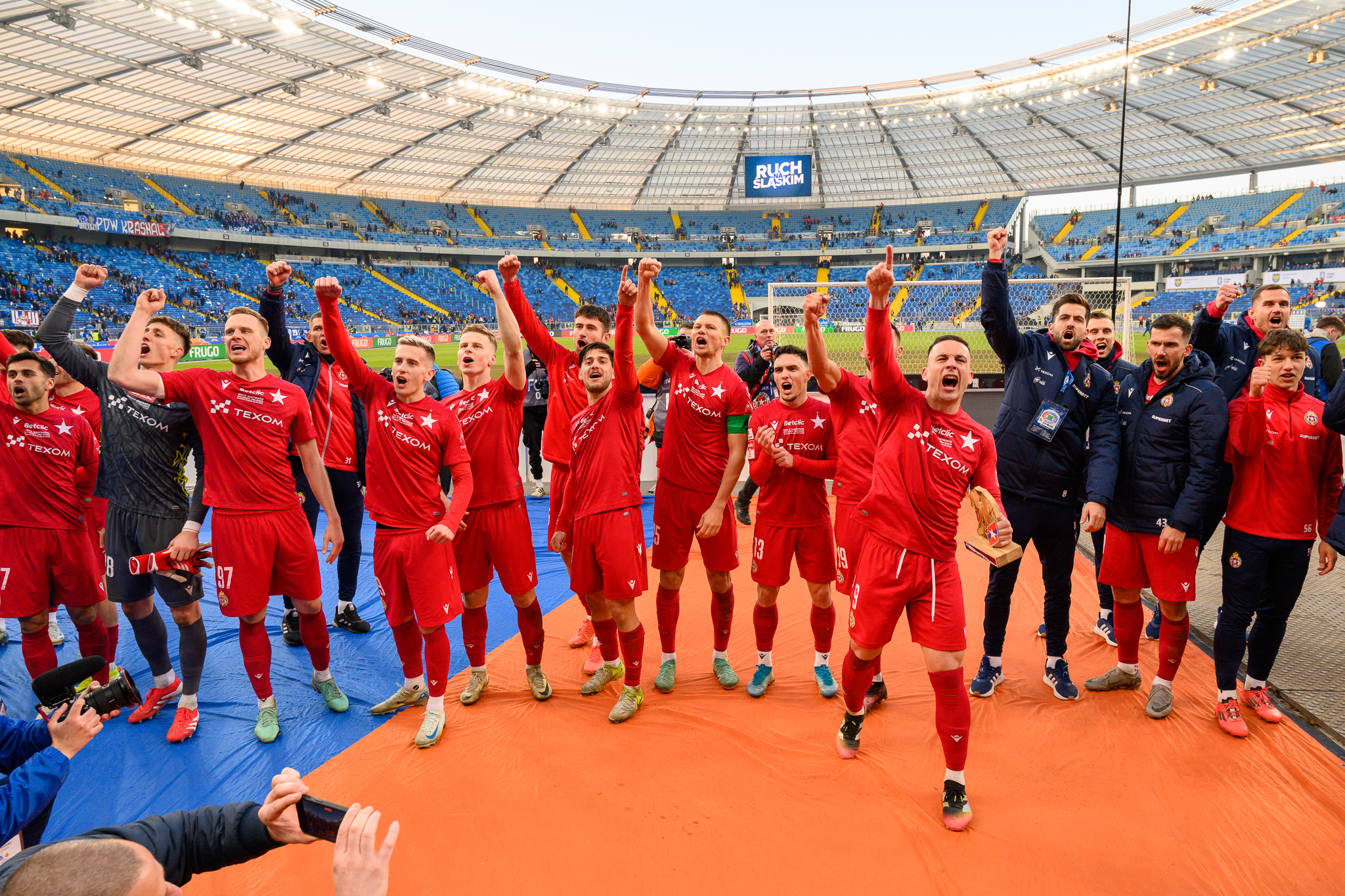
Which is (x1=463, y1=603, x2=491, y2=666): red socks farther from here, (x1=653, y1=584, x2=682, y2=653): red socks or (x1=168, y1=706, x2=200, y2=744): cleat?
(x1=168, y1=706, x2=200, y2=744): cleat

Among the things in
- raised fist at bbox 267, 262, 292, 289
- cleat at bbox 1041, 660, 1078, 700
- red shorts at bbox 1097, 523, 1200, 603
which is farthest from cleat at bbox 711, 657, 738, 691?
raised fist at bbox 267, 262, 292, 289

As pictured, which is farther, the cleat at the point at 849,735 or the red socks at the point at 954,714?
the cleat at the point at 849,735

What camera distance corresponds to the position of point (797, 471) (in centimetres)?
407

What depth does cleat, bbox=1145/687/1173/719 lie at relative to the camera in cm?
382

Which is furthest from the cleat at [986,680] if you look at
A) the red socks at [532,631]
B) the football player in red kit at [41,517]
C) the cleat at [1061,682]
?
the football player in red kit at [41,517]

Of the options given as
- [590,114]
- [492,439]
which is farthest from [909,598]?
[590,114]

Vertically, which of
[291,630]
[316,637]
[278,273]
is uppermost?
[278,273]

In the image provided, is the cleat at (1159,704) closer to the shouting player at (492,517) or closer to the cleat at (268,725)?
the shouting player at (492,517)

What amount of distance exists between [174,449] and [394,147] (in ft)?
127

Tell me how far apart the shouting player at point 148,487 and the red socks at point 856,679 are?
3.77 m

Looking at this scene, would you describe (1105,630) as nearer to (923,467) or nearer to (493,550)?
(923,467)

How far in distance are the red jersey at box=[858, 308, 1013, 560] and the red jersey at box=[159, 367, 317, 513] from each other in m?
3.44

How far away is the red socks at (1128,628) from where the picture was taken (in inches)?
161

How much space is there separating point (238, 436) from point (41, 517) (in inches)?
52.8
